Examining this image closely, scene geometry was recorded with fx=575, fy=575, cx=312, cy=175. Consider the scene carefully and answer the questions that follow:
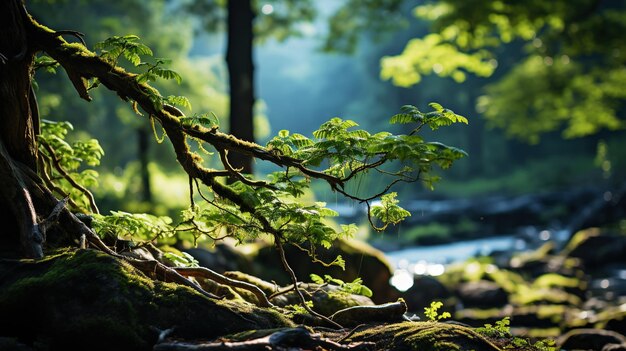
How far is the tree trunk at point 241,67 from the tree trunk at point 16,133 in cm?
698

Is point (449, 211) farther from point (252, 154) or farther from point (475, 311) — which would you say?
point (252, 154)

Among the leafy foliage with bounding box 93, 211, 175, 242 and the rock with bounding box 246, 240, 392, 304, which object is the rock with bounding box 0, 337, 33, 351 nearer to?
the leafy foliage with bounding box 93, 211, 175, 242

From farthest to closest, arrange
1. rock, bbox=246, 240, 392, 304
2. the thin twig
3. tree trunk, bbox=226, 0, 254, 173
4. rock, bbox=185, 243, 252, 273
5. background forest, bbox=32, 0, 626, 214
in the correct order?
background forest, bbox=32, 0, 626, 214
tree trunk, bbox=226, 0, 254, 173
rock, bbox=246, 240, 392, 304
rock, bbox=185, 243, 252, 273
the thin twig

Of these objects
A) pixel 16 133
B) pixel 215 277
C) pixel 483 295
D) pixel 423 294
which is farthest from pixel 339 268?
pixel 16 133

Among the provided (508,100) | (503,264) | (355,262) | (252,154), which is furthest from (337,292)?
(508,100)

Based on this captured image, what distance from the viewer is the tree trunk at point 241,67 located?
38.7 feet

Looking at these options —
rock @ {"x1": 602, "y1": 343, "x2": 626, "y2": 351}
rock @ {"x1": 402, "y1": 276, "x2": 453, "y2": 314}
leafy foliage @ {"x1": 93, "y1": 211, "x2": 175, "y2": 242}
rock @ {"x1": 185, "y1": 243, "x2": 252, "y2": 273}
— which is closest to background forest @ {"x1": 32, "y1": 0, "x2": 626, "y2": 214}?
rock @ {"x1": 185, "y1": 243, "x2": 252, "y2": 273}

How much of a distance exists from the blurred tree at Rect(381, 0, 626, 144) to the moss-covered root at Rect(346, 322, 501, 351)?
1185cm

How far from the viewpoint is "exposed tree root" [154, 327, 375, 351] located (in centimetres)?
315

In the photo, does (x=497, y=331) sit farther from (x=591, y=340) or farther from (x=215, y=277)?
(x=591, y=340)

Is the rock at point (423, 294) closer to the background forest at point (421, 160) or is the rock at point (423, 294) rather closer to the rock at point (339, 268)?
the background forest at point (421, 160)

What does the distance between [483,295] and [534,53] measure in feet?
29.8

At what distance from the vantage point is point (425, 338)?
3.66 metres

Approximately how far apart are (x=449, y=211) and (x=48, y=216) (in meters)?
29.3
